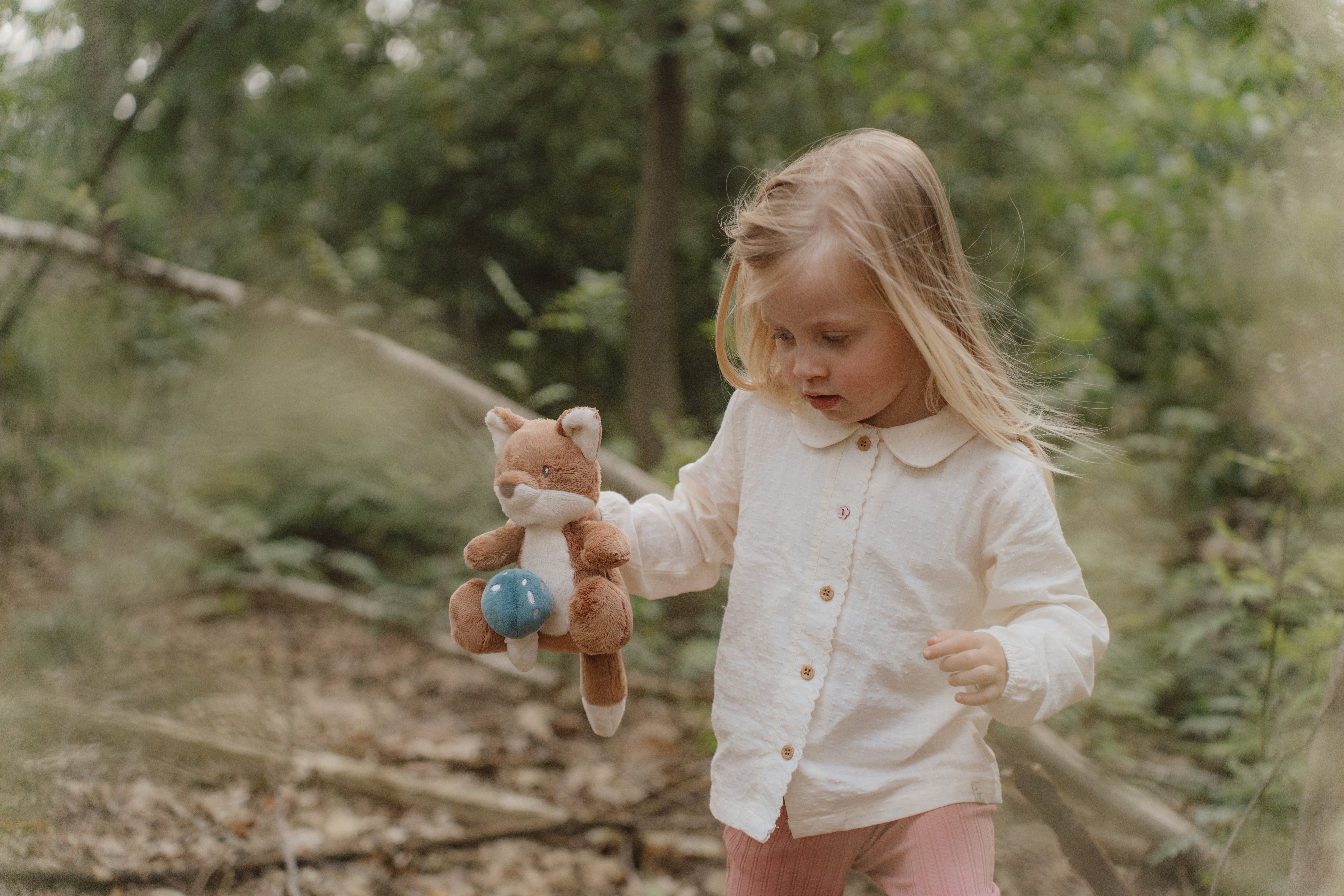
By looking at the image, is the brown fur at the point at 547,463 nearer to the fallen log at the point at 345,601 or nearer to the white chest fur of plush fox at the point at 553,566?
the white chest fur of plush fox at the point at 553,566

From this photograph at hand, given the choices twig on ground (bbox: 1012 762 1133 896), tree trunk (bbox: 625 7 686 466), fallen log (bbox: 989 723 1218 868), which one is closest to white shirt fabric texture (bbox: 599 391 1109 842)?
twig on ground (bbox: 1012 762 1133 896)

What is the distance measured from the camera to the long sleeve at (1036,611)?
51.2 inches

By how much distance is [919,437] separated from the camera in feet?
4.96

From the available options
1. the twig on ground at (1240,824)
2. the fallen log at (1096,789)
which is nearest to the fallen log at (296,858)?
the fallen log at (1096,789)

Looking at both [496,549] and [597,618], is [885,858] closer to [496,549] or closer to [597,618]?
[597,618]

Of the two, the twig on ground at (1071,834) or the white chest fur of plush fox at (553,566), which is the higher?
the white chest fur of plush fox at (553,566)

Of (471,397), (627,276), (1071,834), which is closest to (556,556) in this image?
(1071,834)

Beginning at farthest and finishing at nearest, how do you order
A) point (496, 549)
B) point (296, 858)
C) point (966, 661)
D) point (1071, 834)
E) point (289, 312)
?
point (289, 312) → point (296, 858) → point (1071, 834) → point (496, 549) → point (966, 661)

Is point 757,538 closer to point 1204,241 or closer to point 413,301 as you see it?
point 413,301

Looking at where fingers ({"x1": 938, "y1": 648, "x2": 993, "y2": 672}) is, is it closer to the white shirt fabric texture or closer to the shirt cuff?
the shirt cuff

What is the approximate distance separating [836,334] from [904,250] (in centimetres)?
17

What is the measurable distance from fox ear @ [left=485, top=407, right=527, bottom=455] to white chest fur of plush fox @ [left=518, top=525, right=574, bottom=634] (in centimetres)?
15

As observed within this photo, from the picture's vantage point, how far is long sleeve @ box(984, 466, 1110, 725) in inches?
51.2

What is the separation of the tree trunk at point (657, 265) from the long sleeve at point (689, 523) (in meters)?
2.84
